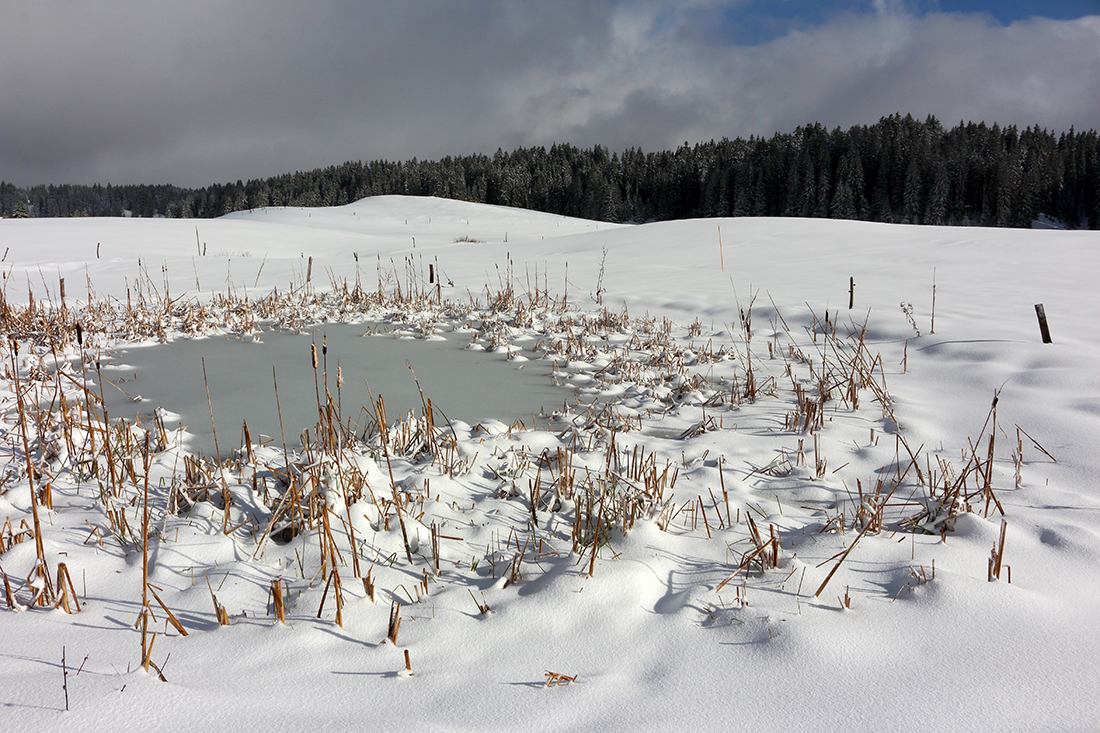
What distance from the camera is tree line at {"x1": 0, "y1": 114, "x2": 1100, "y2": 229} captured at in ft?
180

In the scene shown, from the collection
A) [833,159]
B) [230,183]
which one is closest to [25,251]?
[833,159]

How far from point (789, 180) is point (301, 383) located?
211 feet

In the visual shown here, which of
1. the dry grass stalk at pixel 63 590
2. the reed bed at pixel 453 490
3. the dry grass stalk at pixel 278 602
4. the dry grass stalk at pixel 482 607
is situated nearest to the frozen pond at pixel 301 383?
the reed bed at pixel 453 490

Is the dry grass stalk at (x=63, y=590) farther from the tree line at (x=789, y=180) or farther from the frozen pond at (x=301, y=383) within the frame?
the tree line at (x=789, y=180)

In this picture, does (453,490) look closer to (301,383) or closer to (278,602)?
(278,602)

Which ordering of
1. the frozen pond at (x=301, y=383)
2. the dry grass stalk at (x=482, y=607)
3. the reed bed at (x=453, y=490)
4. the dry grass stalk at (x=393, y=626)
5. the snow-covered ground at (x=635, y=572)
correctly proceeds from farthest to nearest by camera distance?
the frozen pond at (x=301, y=383)
the reed bed at (x=453, y=490)
the dry grass stalk at (x=482, y=607)
the dry grass stalk at (x=393, y=626)
the snow-covered ground at (x=635, y=572)

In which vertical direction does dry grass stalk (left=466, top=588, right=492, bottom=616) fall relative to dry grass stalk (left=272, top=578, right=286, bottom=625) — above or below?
below

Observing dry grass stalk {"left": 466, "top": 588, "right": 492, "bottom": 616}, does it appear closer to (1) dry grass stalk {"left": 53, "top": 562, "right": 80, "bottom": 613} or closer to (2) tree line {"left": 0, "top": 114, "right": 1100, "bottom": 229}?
(1) dry grass stalk {"left": 53, "top": 562, "right": 80, "bottom": 613}

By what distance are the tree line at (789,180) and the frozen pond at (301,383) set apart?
→ 56.6 meters

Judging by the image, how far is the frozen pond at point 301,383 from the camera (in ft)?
13.1

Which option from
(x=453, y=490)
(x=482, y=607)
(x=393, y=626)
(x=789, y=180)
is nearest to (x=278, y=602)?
(x=393, y=626)

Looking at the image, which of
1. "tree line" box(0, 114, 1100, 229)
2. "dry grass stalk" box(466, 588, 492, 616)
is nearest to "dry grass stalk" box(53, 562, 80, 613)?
"dry grass stalk" box(466, 588, 492, 616)

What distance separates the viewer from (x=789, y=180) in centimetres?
5988

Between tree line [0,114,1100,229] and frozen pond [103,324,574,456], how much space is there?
56.6 meters
